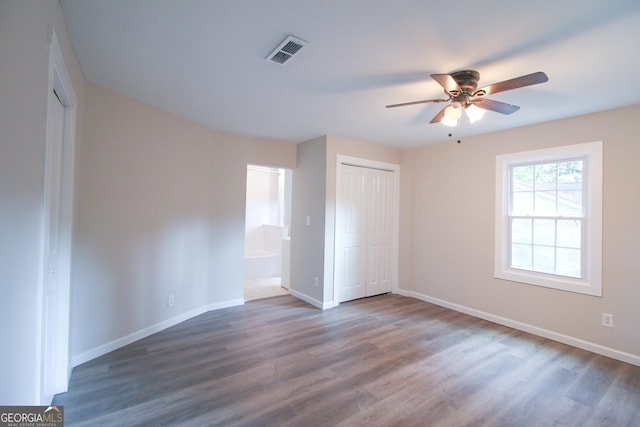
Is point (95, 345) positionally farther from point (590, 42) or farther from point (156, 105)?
point (590, 42)

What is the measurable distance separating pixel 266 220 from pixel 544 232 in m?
5.57

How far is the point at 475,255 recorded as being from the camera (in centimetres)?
387

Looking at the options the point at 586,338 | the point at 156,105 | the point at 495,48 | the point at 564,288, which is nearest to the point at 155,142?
the point at 156,105

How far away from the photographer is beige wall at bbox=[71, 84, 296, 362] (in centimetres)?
251

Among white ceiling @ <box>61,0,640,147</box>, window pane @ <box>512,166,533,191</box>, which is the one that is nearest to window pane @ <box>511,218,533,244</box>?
window pane @ <box>512,166,533,191</box>

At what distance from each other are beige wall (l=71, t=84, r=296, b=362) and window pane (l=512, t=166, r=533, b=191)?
3.30m

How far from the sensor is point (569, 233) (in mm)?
3145

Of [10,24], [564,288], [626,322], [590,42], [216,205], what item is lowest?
[626,322]

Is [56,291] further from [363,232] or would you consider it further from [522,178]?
[522,178]

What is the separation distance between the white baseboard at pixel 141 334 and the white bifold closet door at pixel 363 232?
1654 mm

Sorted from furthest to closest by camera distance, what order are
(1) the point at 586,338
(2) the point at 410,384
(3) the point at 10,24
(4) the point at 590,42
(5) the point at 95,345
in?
1. (1) the point at 586,338
2. (5) the point at 95,345
3. (2) the point at 410,384
4. (4) the point at 590,42
5. (3) the point at 10,24

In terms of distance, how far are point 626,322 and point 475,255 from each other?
1489 millimetres

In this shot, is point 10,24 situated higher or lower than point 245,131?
lower

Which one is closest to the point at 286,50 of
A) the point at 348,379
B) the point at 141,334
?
the point at 348,379
